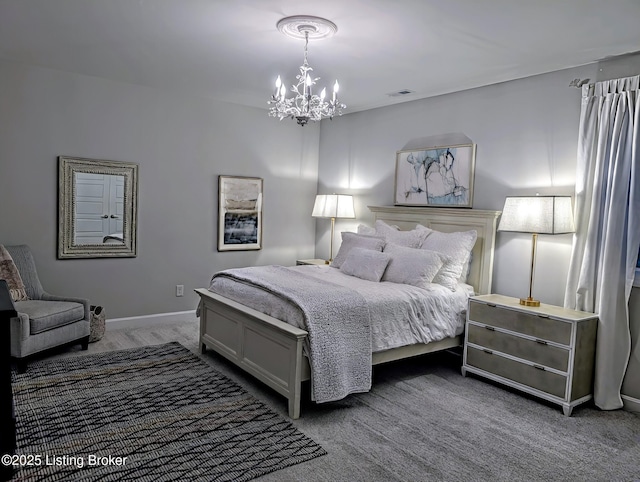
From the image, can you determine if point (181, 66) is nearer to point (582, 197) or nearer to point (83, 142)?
point (83, 142)

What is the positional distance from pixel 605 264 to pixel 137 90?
4.62 meters

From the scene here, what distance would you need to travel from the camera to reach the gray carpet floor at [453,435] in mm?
2643

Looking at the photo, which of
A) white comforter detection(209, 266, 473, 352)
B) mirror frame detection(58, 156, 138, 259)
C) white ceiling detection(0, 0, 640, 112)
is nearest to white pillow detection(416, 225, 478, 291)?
white comforter detection(209, 266, 473, 352)

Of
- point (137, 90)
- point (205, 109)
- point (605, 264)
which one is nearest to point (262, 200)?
point (205, 109)

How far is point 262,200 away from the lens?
20.2 feet

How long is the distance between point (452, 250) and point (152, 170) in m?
3.24

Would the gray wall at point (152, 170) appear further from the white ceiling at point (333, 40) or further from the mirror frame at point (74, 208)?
the white ceiling at point (333, 40)

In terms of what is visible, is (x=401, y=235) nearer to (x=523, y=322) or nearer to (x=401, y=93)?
(x=401, y=93)

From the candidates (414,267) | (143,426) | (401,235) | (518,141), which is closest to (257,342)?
(143,426)

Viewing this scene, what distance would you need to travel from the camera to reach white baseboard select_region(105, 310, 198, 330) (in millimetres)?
5191

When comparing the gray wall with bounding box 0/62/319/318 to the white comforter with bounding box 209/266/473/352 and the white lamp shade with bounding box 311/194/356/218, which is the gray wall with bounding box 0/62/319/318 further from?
the white comforter with bounding box 209/266/473/352

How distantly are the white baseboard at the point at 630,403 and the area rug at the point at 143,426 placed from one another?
232cm

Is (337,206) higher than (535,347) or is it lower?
higher

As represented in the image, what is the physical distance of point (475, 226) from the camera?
456 cm
